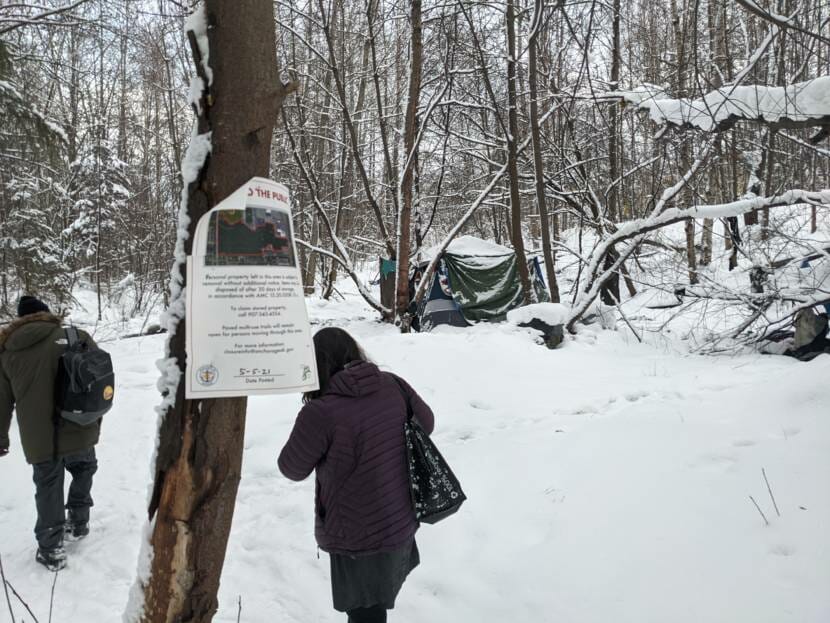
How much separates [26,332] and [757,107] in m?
5.89

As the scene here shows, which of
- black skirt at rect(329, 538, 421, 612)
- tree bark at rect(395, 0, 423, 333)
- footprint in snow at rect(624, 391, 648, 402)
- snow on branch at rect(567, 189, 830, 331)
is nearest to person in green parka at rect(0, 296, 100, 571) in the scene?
black skirt at rect(329, 538, 421, 612)

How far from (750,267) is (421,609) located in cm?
591

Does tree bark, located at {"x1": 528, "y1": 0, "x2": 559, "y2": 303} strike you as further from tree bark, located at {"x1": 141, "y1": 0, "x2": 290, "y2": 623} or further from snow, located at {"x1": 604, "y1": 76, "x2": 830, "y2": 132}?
tree bark, located at {"x1": 141, "y1": 0, "x2": 290, "y2": 623}

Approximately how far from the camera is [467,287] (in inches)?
530

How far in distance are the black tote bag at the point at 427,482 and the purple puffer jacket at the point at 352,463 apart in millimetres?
66

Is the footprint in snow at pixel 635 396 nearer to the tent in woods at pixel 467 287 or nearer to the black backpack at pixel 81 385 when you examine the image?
the black backpack at pixel 81 385

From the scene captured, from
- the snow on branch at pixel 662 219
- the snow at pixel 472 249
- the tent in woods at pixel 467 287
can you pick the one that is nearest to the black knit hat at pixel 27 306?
the snow on branch at pixel 662 219

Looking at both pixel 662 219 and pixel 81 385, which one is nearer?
pixel 81 385

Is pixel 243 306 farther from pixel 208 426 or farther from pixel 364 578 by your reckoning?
pixel 364 578

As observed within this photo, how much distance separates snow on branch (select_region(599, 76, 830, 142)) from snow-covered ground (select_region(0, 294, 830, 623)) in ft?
6.96

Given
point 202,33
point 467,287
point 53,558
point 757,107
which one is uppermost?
point 757,107

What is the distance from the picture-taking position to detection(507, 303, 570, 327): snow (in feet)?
28.7

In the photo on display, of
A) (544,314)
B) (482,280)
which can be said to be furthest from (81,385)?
(482,280)

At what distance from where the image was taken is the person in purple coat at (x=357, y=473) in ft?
6.91
